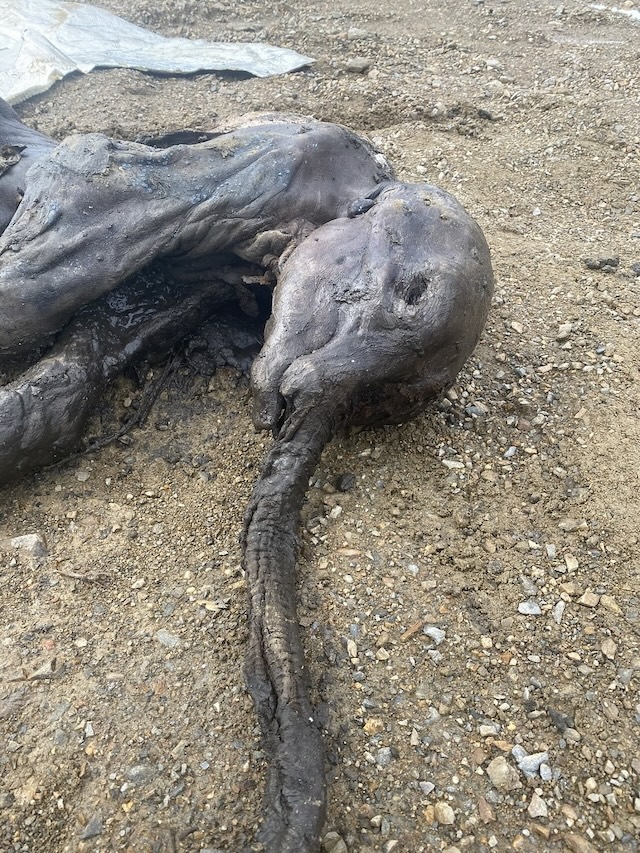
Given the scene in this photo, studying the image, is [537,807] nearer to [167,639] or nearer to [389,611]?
[389,611]

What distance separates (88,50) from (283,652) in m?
6.77

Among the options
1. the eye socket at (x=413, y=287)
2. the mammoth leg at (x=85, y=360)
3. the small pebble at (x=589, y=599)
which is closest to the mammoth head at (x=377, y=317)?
the eye socket at (x=413, y=287)

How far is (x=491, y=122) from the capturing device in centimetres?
577

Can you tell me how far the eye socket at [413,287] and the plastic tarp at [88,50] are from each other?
17.0 ft

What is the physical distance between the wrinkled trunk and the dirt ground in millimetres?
108

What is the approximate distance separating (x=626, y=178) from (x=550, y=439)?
120 inches

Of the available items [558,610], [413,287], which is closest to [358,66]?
[413,287]

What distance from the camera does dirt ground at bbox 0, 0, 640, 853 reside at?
6.34 ft

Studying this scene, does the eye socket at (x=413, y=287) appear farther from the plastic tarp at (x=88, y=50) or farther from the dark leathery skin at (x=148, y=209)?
the plastic tarp at (x=88, y=50)

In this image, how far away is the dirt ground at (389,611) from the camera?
76.1 inches

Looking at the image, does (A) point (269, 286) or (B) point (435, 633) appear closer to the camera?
(B) point (435, 633)

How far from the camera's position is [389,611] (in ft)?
7.92

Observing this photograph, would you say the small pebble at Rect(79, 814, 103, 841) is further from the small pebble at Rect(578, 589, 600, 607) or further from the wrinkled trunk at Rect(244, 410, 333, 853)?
the small pebble at Rect(578, 589, 600, 607)

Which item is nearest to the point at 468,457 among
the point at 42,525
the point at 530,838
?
the point at 530,838
